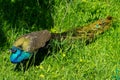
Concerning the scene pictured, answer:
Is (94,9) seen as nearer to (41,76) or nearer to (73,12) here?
(73,12)

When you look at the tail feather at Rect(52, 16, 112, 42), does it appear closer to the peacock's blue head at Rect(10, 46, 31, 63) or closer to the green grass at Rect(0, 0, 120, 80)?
the green grass at Rect(0, 0, 120, 80)

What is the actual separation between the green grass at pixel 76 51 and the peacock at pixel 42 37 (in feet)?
0.39

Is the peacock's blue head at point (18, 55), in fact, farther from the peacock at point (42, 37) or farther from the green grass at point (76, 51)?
the green grass at point (76, 51)

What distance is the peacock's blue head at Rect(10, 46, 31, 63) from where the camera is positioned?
4.99 meters

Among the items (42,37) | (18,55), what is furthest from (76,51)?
(18,55)

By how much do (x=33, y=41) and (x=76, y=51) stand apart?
0.65 meters

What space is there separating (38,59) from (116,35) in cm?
126

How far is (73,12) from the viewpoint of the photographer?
6.34m

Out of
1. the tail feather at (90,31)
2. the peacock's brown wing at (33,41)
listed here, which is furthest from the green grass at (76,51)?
the peacock's brown wing at (33,41)

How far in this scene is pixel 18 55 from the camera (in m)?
5.01

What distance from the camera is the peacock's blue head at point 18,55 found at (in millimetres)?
4992

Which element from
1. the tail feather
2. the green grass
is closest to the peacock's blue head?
the green grass

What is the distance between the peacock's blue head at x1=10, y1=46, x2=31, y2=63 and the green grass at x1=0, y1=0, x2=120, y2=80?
0.16 metres

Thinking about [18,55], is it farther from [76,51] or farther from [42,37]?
[76,51]
